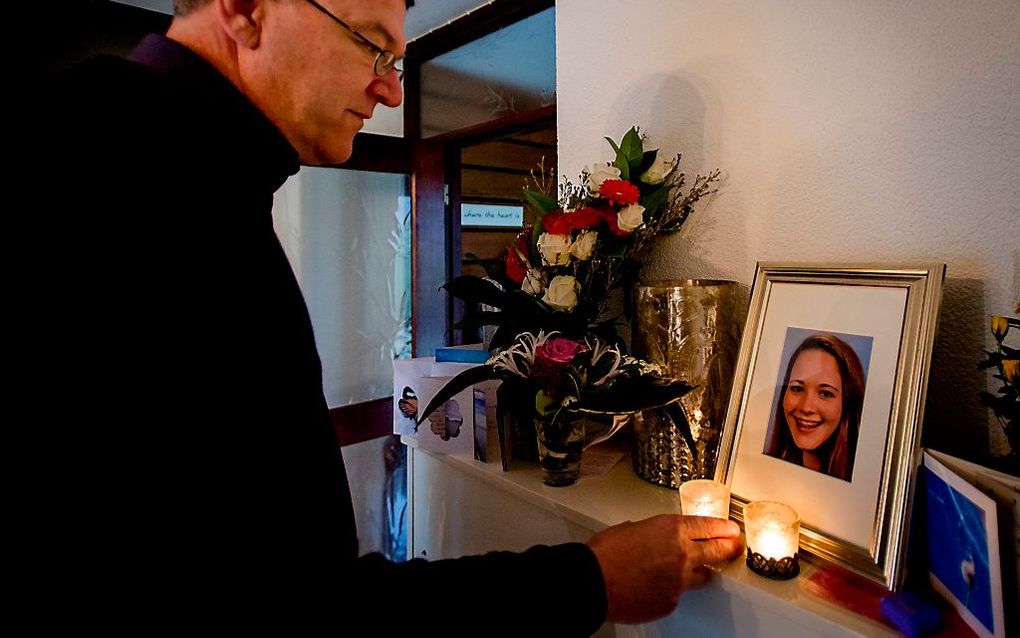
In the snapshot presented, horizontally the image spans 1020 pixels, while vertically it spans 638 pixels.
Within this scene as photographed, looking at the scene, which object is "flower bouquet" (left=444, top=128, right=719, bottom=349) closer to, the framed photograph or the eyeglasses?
the framed photograph

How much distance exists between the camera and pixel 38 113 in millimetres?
490

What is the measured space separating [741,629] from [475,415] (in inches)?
24.8

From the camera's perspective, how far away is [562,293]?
106cm

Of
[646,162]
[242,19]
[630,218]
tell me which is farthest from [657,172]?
[242,19]

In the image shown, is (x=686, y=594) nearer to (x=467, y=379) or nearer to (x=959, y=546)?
(x=959, y=546)

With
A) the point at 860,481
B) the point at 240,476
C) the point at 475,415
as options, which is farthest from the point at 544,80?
the point at 240,476

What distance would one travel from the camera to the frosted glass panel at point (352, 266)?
7.62 feet

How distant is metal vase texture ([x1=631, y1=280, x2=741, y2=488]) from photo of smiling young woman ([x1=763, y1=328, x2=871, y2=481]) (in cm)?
13

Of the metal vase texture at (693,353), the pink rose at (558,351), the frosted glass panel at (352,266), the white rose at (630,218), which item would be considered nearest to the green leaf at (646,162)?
the white rose at (630,218)

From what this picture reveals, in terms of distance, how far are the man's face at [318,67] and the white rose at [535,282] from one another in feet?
1.53

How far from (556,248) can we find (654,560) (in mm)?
555

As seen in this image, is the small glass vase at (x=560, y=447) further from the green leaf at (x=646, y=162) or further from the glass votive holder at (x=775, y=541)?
the green leaf at (x=646, y=162)

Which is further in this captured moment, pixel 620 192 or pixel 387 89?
pixel 620 192

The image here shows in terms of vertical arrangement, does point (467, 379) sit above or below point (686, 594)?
above
